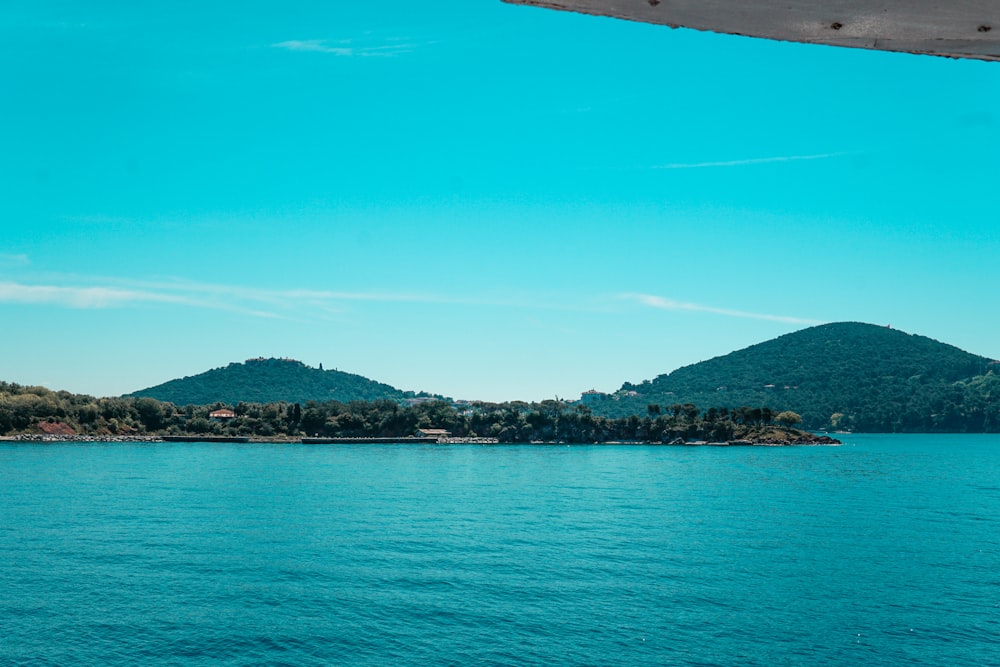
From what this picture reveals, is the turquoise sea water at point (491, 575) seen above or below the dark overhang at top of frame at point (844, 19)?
below

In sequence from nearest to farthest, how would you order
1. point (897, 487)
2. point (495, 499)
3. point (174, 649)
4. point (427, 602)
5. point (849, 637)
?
1. point (174, 649)
2. point (849, 637)
3. point (427, 602)
4. point (495, 499)
5. point (897, 487)

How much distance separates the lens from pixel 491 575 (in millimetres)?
46375

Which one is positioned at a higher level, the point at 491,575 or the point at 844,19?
the point at 844,19

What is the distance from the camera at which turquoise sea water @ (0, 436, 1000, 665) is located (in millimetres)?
34656

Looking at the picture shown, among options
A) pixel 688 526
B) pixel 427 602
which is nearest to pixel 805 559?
pixel 688 526

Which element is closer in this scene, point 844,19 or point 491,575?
point 844,19

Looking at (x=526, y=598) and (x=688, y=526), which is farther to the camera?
(x=688, y=526)

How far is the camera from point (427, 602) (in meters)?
40.3

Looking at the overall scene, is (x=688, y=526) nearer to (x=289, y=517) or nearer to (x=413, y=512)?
(x=413, y=512)

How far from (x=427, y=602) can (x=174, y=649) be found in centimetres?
1215

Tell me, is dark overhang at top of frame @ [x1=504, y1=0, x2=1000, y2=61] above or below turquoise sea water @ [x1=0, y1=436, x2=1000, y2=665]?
above

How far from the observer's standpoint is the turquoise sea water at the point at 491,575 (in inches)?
1364

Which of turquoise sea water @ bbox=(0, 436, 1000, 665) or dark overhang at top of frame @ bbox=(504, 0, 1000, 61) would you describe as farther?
turquoise sea water @ bbox=(0, 436, 1000, 665)

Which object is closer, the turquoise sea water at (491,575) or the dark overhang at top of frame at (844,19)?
the dark overhang at top of frame at (844,19)
